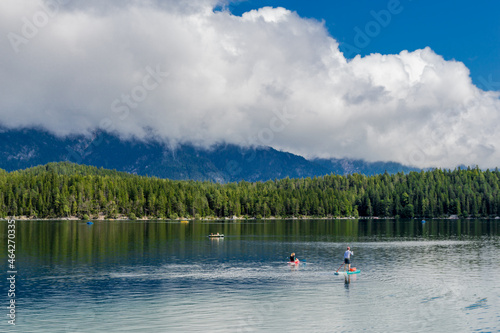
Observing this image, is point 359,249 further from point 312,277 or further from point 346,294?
point 346,294

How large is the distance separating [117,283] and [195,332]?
25825 mm

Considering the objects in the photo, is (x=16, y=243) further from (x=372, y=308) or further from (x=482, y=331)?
(x=482, y=331)

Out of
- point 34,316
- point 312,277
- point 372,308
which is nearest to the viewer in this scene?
point 34,316

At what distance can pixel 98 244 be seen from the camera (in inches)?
4707

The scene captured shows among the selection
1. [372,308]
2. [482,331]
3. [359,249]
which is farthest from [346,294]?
[359,249]

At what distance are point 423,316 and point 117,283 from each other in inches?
1472

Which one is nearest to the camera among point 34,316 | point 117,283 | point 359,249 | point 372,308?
point 34,316

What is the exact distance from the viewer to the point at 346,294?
188 feet

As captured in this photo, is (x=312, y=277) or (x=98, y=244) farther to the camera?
(x=98, y=244)

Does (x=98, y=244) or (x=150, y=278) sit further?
(x=98, y=244)

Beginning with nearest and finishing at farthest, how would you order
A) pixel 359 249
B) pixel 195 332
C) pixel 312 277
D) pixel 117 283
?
pixel 195 332 < pixel 117 283 < pixel 312 277 < pixel 359 249

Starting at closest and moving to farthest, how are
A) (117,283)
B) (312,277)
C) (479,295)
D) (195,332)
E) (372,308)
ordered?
(195,332)
(372,308)
(479,295)
(117,283)
(312,277)

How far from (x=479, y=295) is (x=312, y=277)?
2213 cm

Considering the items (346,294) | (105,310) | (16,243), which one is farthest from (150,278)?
(16,243)
